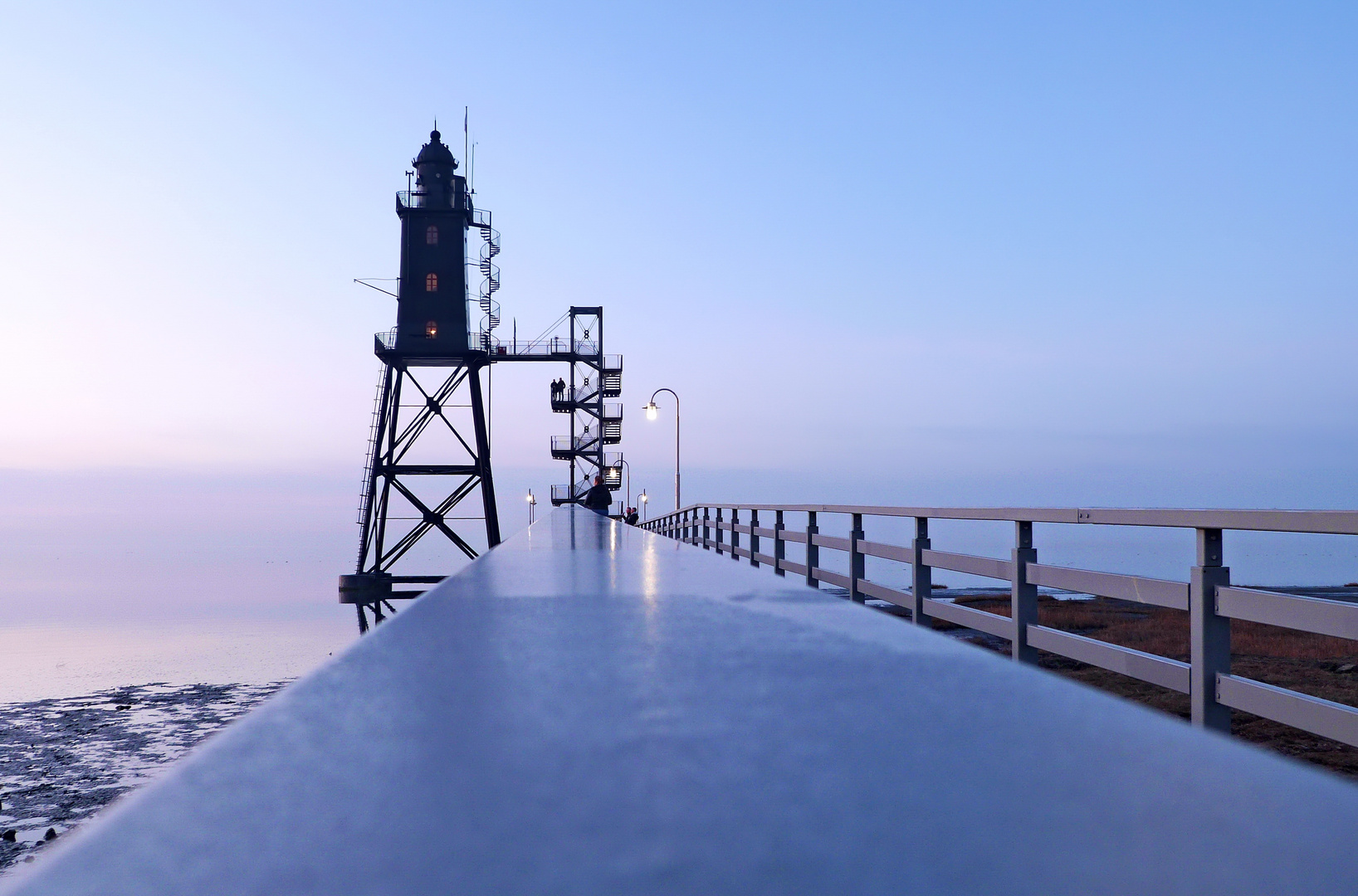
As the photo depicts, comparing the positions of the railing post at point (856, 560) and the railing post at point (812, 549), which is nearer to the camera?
the railing post at point (856, 560)

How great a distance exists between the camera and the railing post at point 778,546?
13000 millimetres

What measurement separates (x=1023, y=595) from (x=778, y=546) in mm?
7087

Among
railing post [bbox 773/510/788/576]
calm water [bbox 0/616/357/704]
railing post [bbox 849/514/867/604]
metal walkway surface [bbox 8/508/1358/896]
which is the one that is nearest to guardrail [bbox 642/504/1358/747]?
railing post [bbox 849/514/867/604]

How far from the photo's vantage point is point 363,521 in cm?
4162

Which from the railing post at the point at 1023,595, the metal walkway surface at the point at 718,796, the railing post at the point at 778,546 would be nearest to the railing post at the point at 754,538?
the railing post at the point at 778,546

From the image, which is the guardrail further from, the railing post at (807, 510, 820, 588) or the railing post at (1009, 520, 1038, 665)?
the railing post at (807, 510, 820, 588)

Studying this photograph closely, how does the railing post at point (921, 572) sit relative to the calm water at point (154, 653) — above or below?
above

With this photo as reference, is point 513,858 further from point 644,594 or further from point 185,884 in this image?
point 644,594

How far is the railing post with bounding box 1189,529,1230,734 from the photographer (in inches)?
174

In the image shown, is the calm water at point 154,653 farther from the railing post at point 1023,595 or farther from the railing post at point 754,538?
the railing post at point 1023,595

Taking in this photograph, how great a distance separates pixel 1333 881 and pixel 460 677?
1.46 meters

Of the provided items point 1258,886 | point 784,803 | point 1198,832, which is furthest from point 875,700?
point 1258,886

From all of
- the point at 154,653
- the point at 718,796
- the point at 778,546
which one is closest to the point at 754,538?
the point at 778,546

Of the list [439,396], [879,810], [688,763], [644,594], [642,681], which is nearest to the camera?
[879,810]
